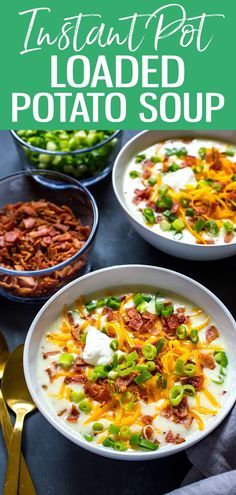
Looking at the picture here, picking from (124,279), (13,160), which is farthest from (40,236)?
(13,160)

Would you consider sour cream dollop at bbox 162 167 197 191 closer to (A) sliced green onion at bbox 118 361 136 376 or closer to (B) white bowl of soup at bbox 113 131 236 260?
(B) white bowl of soup at bbox 113 131 236 260

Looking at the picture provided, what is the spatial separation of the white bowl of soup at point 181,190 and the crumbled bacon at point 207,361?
1.57 feet

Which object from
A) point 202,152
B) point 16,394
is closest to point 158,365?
point 16,394

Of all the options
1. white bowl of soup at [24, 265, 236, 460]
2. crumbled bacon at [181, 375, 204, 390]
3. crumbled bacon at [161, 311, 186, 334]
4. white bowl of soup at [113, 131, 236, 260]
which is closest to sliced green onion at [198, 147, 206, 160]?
white bowl of soup at [113, 131, 236, 260]

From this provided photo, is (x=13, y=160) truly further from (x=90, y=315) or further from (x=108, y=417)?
(x=108, y=417)

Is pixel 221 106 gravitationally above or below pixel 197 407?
above

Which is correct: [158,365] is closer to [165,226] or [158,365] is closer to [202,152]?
[165,226]

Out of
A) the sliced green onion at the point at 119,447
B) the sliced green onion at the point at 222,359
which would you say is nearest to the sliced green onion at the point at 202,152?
the sliced green onion at the point at 222,359

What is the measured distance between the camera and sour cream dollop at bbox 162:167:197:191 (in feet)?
10.2

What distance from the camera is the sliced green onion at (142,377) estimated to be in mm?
2387

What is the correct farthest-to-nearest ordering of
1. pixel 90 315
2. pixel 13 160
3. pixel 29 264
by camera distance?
1. pixel 13 160
2. pixel 29 264
3. pixel 90 315

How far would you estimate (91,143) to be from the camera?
10.8 ft

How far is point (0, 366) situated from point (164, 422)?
0.68 m

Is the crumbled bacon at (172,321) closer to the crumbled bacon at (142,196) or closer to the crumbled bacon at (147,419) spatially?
the crumbled bacon at (147,419)
